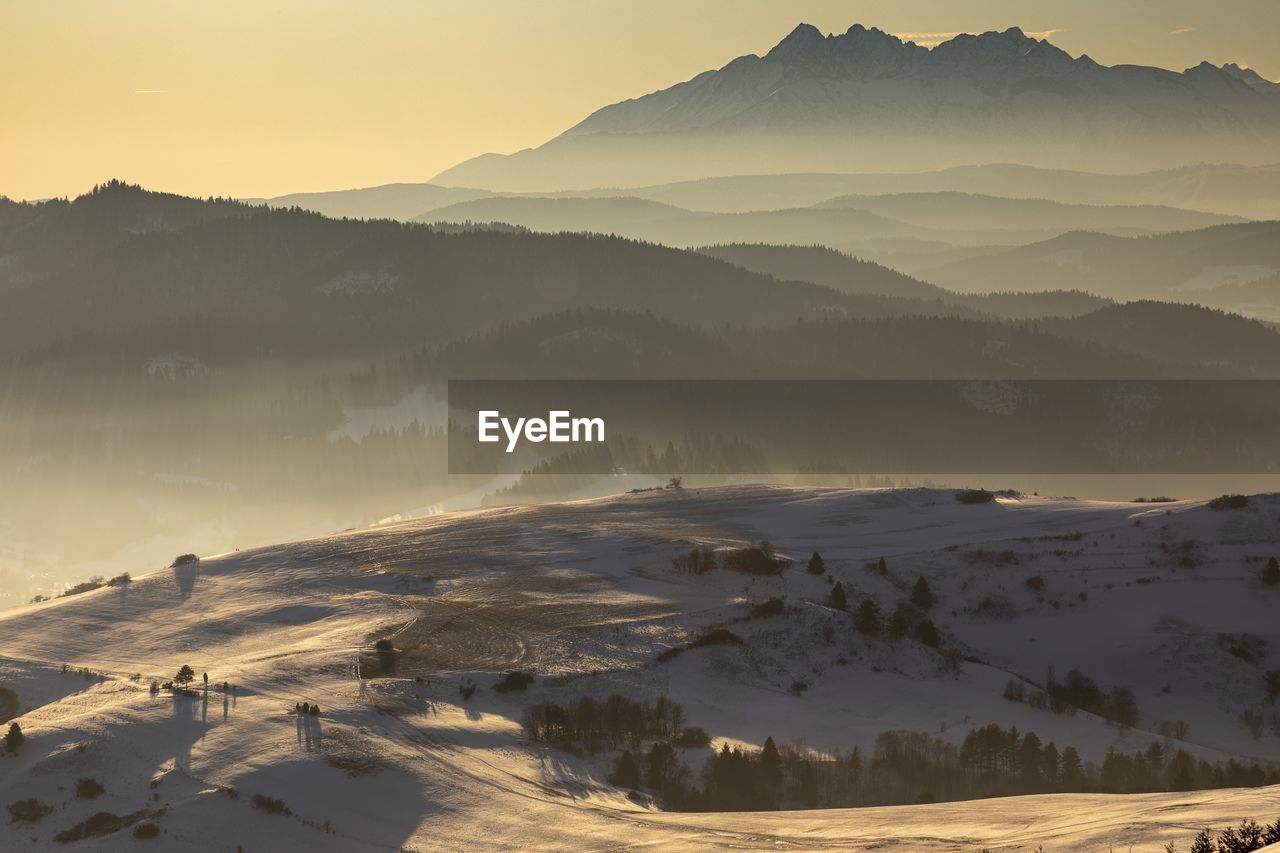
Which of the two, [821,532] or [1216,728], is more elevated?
[821,532]

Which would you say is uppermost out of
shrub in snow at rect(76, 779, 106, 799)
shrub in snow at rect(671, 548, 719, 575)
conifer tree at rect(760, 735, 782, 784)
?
shrub in snow at rect(671, 548, 719, 575)

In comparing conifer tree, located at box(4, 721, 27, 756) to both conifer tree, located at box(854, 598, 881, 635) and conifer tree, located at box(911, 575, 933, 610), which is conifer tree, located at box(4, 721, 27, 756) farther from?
conifer tree, located at box(911, 575, 933, 610)

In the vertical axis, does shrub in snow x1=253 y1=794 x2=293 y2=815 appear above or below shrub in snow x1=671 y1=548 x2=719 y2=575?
below

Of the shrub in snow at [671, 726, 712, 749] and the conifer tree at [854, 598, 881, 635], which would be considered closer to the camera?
the shrub in snow at [671, 726, 712, 749]

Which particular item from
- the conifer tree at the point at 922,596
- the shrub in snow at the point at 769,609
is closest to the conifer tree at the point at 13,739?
the shrub in snow at the point at 769,609

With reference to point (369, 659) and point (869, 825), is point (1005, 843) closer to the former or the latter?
point (869, 825)

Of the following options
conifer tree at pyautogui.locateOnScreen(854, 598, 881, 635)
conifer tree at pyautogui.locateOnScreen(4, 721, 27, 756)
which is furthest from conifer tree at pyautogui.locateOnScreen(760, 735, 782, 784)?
conifer tree at pyautogui.locateOnScreen(4, 721, 27, 756)

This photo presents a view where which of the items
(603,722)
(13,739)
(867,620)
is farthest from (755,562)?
(13,739)

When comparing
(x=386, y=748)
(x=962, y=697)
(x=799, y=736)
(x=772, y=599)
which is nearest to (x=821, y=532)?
(x=772, y=599)
